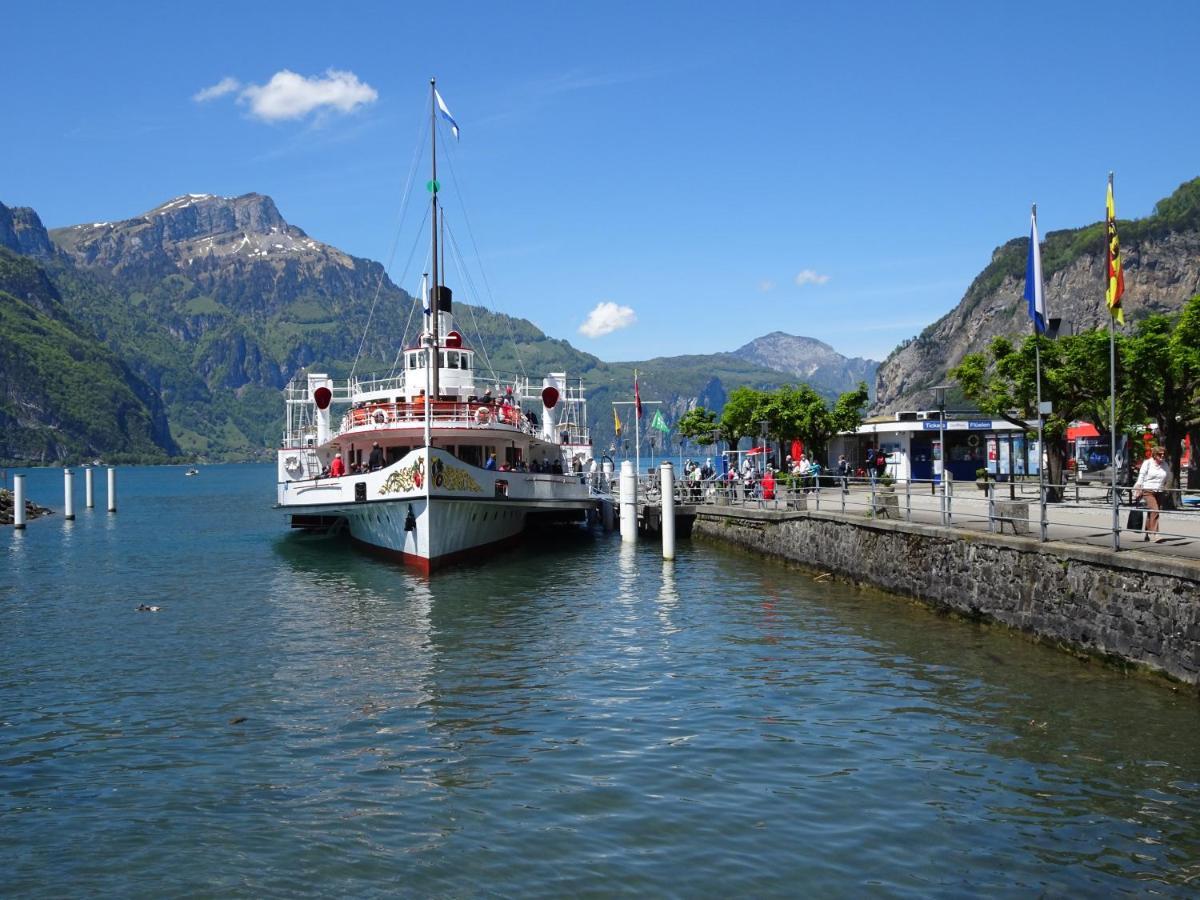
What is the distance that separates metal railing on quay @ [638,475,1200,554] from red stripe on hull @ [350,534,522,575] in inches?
339

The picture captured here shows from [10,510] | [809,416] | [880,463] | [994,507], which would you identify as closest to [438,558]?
[994,507]

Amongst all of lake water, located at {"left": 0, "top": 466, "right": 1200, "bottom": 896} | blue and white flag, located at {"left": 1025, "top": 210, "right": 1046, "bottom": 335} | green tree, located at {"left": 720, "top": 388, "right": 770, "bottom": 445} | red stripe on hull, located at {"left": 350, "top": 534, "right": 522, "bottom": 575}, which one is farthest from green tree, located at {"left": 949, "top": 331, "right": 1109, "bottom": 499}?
green tree, located at {"left": 720, "top": 388, "right": 770, "bottom": 445}

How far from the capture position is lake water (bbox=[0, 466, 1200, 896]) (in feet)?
27.9

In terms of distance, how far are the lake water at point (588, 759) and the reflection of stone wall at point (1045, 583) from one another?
1.70 ft

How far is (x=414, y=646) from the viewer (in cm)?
1839

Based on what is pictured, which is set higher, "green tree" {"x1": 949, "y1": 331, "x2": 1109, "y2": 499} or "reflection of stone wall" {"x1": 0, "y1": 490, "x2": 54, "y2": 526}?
"green tree" {"x1": 949, "y1": 331, "x2": 1109, "y2": 499}

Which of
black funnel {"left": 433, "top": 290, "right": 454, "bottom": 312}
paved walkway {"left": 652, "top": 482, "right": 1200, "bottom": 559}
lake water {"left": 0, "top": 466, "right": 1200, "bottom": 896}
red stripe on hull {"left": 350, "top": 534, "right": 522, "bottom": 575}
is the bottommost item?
lake water {"left": 0, "top": 466, "right": 1200, "bottom": 896}

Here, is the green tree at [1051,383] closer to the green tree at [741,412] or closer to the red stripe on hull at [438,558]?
the red stripe on hull at [438,558]

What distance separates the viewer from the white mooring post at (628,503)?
3678 centimetres

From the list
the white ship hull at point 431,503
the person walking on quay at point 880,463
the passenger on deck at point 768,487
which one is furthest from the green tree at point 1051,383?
the white ship hull at point 431,503

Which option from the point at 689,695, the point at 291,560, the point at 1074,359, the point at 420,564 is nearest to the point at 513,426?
the point at 420,564

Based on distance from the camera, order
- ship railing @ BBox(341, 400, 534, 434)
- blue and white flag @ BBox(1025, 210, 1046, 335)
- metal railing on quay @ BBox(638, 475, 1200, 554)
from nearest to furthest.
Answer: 1. metal railing on quay @ BBox(638, 475, 1200, 554)
2. blue and white flag @ BBox(1025, 210, 1046, 335)
3. ship railing @ BBox(341, 400, 534, 434)

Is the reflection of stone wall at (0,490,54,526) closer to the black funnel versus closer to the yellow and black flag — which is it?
the black funnel

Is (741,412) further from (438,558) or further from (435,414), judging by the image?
(438,558)
